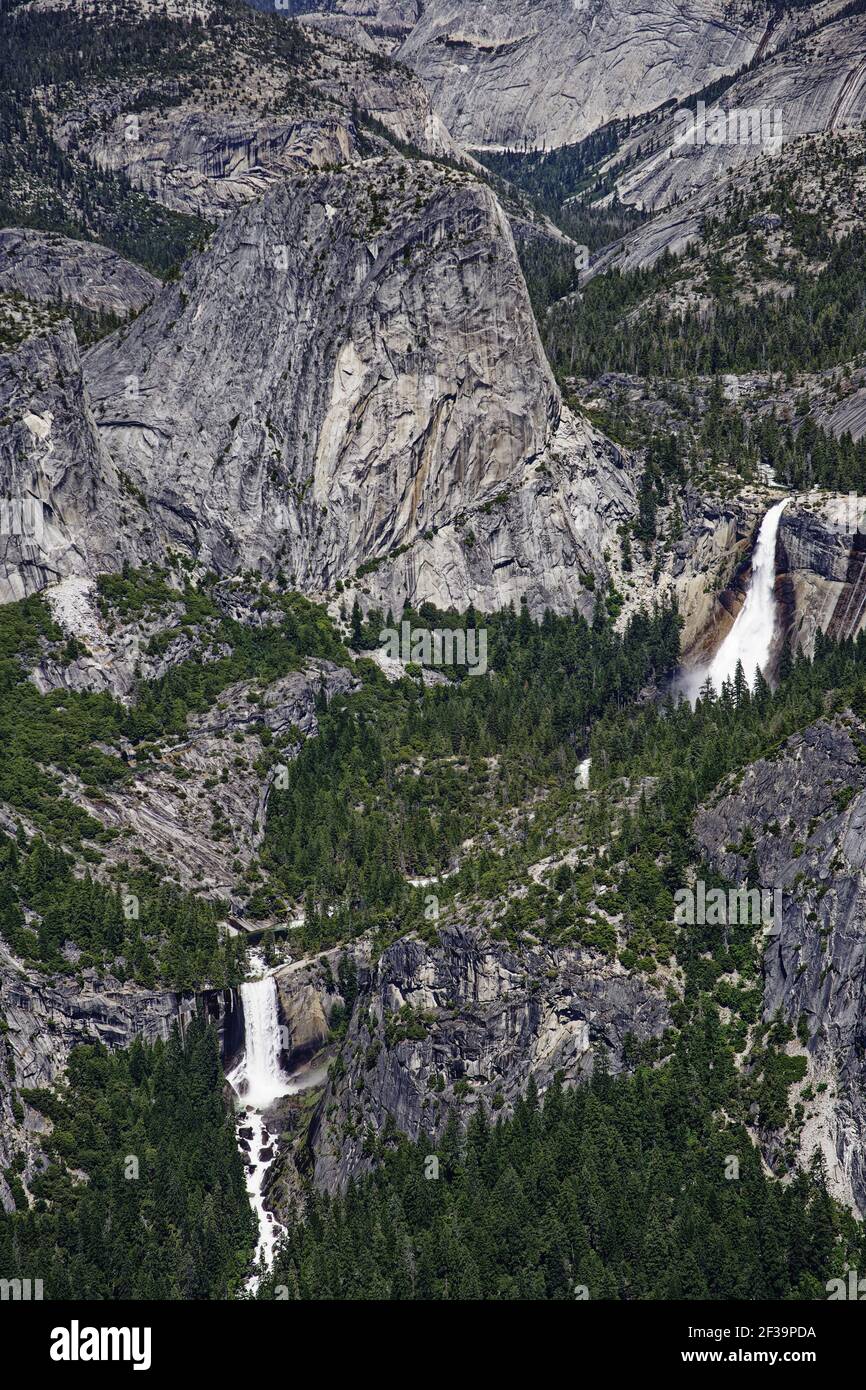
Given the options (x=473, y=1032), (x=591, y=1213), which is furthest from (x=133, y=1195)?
(x=591, y=1213)

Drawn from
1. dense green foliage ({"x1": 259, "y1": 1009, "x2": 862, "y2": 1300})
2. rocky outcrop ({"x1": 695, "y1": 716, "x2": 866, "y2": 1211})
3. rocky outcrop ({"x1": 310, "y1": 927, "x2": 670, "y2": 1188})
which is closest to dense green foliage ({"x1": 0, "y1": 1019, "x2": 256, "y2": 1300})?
dense green foliage ({"x1": 259, "y1": 1009, "x2": 862, "y2": 1300})

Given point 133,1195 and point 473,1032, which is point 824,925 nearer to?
point 473,1032

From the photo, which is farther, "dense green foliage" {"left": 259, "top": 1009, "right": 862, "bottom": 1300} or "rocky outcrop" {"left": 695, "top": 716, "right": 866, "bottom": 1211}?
"rocky outcrop" {"left": 695, "top": 716, "right": 866, "bottom": 1211}

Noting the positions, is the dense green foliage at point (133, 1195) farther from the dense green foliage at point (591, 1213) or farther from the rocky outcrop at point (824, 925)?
the rocky outcrop at point (824, 925)

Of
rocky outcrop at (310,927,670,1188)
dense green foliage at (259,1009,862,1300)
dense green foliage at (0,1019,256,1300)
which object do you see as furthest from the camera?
rocky outcrop at (310,927,670,1188)

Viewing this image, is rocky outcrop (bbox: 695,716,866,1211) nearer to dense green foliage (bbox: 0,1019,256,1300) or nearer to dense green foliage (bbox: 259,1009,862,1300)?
dense green foliage (bbox: 259,1009,862,1300)
